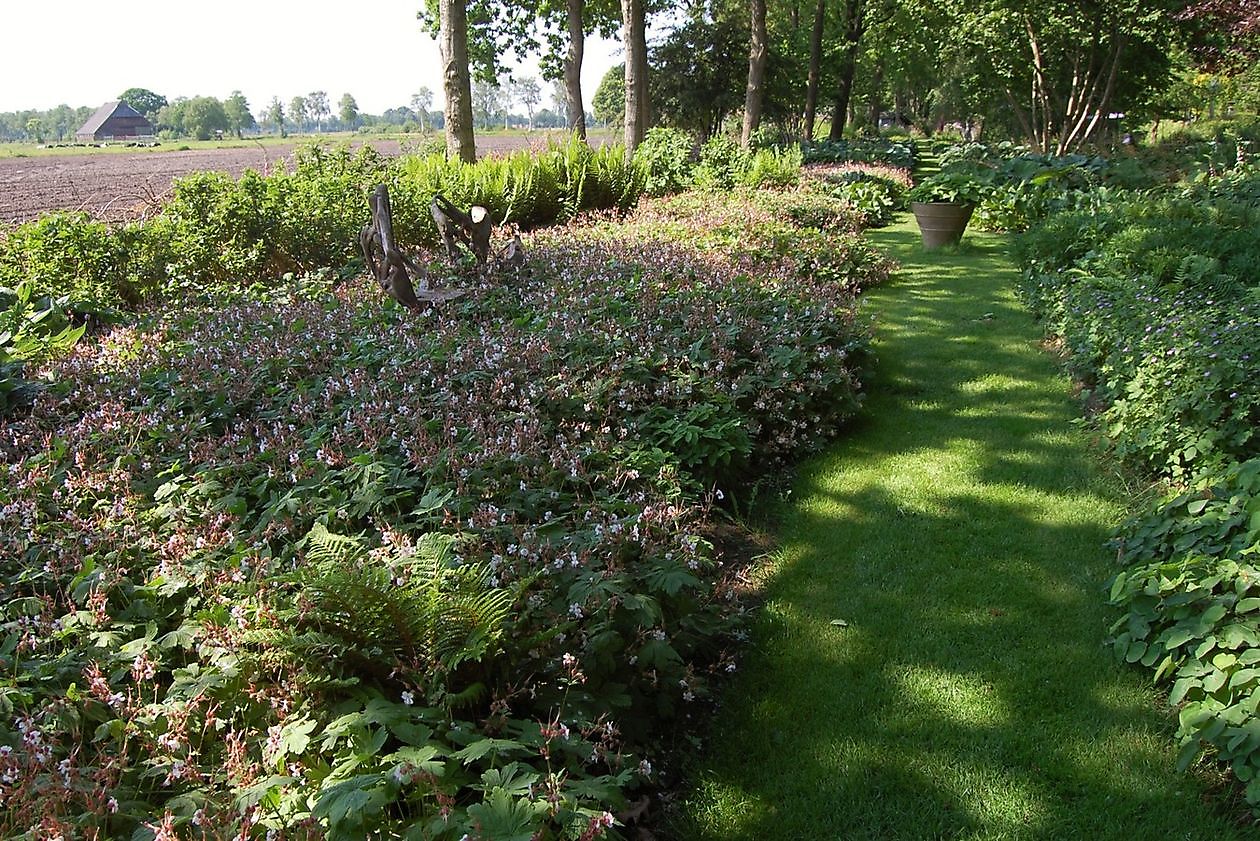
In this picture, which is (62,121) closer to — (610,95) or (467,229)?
(610,95)

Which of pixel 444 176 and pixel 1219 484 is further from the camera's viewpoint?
pixel 444 176

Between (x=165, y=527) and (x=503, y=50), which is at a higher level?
(x=503, y=50)

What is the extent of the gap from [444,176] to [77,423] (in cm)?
705

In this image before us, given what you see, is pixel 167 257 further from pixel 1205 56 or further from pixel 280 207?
pixel 1205 56

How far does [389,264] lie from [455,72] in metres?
6.54

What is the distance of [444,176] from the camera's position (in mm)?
10617

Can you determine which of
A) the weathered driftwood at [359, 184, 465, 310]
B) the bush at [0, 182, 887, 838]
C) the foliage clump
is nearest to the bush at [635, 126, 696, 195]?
the foliage clump

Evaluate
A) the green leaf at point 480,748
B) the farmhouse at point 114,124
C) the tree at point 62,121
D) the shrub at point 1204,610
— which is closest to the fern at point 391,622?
the green leaf at point 480,748

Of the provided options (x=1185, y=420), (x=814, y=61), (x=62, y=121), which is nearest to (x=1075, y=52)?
(x=814, y=61)

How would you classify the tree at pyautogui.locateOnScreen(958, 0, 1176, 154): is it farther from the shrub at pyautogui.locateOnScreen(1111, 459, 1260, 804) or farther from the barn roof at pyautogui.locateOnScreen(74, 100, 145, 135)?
the barn roof at pyautogui.locateOnScreen(74, 100, 145, 135)

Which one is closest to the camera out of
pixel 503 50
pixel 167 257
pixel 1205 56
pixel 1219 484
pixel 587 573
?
pixel 587 573

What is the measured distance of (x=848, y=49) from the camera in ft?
86.4

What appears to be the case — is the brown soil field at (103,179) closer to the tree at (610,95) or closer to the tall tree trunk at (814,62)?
the tall tree trunk at (814,62)

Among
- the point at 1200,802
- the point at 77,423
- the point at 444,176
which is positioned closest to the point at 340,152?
the point at 444,176
